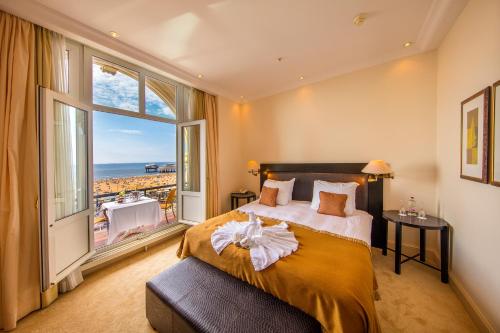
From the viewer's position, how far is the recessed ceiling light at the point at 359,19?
6.12 ft

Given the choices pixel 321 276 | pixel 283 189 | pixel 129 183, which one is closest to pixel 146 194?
pixel 129 183

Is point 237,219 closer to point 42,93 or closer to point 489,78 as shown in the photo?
point 42,93

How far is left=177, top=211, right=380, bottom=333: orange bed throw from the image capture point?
104 cm

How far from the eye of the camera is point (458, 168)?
1.87 m

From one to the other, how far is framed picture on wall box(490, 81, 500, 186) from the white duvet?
1033mm

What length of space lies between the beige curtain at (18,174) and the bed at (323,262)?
136 cm

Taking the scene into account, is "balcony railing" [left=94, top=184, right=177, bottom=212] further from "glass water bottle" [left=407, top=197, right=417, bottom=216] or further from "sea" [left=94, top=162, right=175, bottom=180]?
"glass water bottle" [left=407, top=197, right=417, bottom=216]

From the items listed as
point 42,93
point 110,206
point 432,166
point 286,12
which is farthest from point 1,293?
point 432,166

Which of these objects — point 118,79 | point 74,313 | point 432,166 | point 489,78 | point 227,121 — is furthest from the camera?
point 227,121

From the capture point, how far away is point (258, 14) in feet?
6.04

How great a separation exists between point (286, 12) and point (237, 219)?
2.38 metres

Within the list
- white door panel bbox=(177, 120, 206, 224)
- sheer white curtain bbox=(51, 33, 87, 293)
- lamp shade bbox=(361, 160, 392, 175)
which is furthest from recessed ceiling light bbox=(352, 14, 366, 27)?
sheer white curtain bbox=(51, 33, 87, 293)

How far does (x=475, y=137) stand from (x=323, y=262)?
1.73m

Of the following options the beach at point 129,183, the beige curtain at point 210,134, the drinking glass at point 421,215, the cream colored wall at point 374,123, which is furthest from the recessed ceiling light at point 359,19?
the beach at point 129,183
